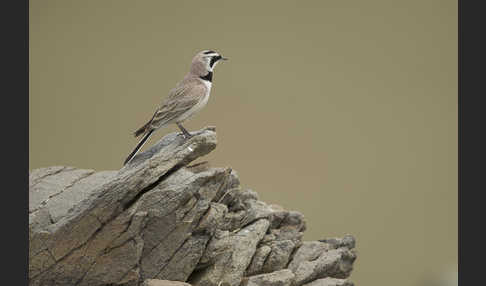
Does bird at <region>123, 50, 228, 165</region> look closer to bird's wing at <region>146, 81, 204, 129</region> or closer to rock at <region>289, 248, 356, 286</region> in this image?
bird's wing at <region>146, 81, 204, 129</region>

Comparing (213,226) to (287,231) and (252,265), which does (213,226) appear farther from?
(287,231)

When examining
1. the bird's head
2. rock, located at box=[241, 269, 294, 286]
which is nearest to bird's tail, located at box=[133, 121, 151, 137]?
the bird's head

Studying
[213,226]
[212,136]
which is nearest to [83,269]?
[213,226]

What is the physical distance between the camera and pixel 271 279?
1130 cm

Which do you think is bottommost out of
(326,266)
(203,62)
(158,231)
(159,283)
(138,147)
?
(326,266)

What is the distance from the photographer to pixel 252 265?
11.9m

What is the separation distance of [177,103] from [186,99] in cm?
21

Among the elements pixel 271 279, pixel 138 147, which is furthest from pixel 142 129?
pixel 271 279

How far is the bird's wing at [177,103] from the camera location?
10.8 meters

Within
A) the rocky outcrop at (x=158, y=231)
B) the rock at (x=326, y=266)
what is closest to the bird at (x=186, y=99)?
the rocky outcrop at (x=158, y=231)

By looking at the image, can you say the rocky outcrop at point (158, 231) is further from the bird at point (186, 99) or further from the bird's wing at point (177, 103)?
the bird's wing at point (177, 103)

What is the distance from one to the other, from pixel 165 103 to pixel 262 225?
3.85 meters

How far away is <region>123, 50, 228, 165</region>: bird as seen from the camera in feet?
35.6

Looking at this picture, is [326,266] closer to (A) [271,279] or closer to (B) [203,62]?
(A) [271,279]
